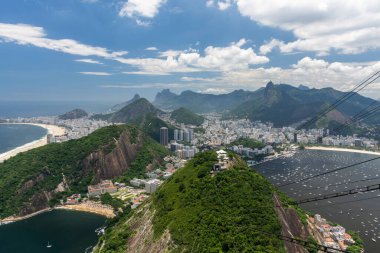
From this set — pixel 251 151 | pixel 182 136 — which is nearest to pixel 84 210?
pixel 251 151

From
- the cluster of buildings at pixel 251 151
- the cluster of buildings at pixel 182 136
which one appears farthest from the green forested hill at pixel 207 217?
the cluster of buildings at pixel 182 136

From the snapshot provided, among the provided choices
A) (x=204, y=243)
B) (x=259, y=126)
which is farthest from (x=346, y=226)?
(x=259, y=126)

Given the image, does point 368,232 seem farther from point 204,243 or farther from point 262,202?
point 204,243

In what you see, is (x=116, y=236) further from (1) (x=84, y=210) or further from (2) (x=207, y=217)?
(1) (x=84, y=210)

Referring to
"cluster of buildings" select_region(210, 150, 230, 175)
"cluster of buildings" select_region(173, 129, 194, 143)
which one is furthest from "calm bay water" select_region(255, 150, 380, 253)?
"cluster of buildings" select_region(173, 129, 194, 143)

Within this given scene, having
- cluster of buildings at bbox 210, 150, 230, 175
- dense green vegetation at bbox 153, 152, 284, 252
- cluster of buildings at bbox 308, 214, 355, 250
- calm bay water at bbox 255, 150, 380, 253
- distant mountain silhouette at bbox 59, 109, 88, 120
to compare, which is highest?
cluster of buildings at bbox 210, 150, 230, 175

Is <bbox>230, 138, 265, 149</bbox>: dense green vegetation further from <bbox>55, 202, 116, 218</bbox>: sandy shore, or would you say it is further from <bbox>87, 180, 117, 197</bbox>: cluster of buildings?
<bbox>55, 202, 116, 218</bbox>: sandy shore
